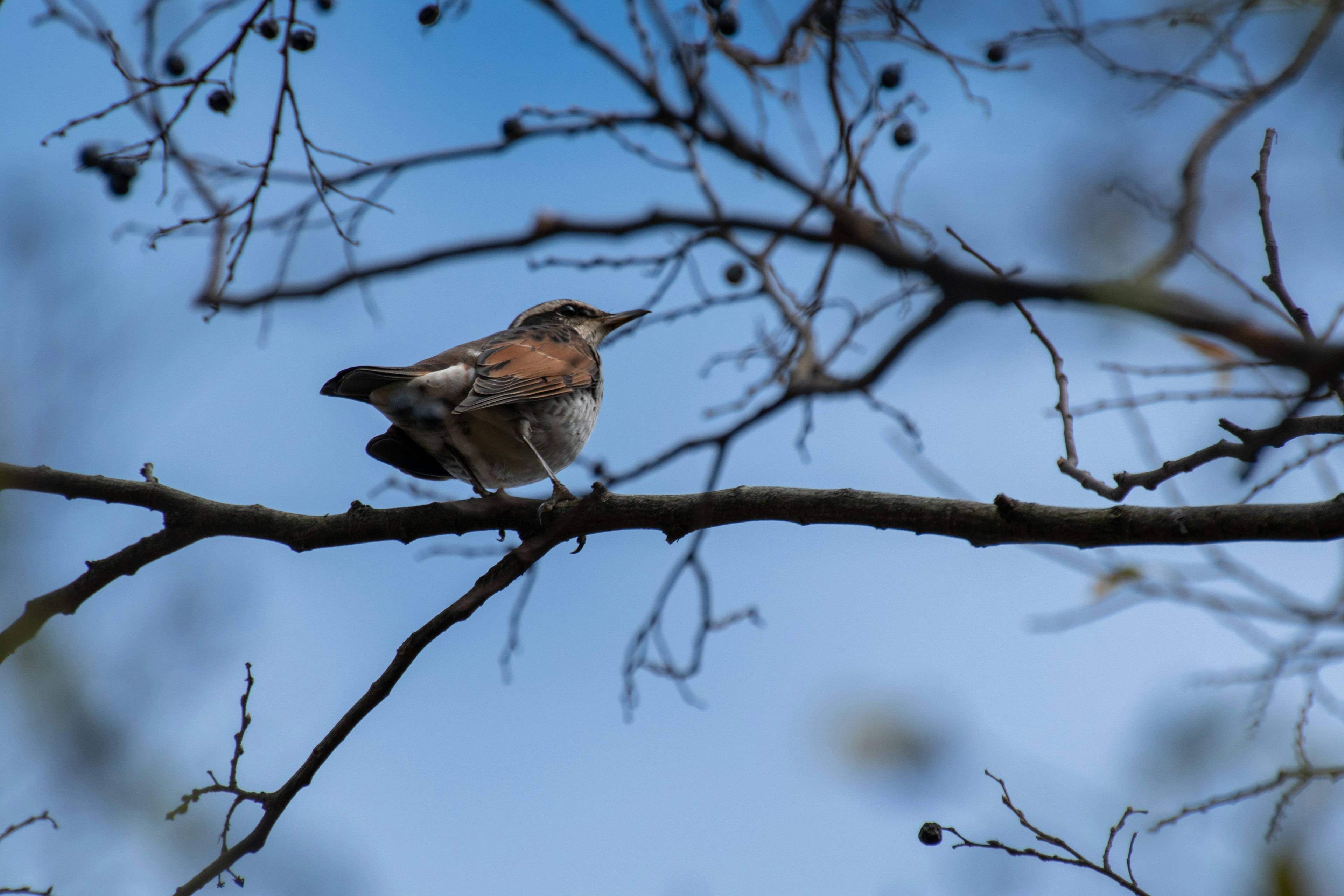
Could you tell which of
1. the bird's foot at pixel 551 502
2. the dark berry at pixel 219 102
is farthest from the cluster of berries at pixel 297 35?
the bird's foot at pixel 551 502

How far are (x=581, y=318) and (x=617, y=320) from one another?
34 cm

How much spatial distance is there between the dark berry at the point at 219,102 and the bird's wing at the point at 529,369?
6.40 ft

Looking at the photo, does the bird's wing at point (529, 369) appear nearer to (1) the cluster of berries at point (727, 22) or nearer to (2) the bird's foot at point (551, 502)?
(2) the bird's foot at point (551, 502)

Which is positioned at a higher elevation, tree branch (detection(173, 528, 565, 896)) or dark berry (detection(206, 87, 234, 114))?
dark berry (detection(206, 87, 234, 114))

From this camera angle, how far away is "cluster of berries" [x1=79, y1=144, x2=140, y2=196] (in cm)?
449

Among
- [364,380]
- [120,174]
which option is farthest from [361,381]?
[120,174]

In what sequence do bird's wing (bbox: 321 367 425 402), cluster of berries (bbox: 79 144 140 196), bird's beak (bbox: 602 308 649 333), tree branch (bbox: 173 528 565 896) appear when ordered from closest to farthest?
tree branch (bbox: 173 528 565 896) → cluster of berries (bbox: 79 144 140 196) → bird's wing (bbox: 321 367 425 402) → bird's beak (bbox: 602 308 649 333)

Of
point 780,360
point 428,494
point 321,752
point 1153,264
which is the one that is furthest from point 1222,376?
point 321,752

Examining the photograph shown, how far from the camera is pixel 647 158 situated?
5.00 meters

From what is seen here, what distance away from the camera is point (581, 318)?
8211 millimetres

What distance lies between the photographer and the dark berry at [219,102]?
4.98 metres

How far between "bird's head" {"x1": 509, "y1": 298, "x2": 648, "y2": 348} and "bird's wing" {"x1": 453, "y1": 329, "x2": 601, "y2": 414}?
0.50 metres

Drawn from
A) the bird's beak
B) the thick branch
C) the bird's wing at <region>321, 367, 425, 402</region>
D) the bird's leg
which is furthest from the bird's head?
the thick branch

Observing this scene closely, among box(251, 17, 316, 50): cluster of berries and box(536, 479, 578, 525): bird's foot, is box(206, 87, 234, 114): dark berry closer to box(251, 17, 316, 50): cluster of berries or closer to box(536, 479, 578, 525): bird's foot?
box(251, 17, 316, 50): cluster of berries
